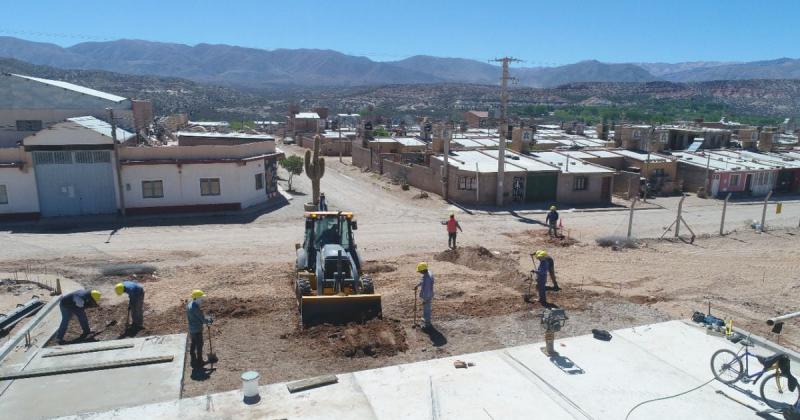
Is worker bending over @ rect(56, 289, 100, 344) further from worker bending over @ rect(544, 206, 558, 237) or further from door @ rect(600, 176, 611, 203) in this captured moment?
door @ rect(600, 176, 611, 203)

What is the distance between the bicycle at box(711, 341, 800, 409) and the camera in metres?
10.1

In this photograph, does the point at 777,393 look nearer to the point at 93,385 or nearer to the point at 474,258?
the point at 474,258

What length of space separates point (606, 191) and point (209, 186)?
22.9 m

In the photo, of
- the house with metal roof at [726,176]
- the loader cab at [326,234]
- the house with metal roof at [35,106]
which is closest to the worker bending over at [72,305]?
the loader cab at [326,234]

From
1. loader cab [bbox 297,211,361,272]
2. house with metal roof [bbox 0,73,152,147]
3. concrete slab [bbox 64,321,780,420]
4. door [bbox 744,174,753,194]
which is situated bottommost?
door [bbox 744,174,753,194]

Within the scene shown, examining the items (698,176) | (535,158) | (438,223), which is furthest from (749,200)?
(438,223)

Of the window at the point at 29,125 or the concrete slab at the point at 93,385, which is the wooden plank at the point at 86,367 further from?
the window at the point at 29,125

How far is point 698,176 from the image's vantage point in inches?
1540

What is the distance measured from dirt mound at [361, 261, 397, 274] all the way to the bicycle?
33.9ft

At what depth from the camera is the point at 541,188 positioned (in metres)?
33.9

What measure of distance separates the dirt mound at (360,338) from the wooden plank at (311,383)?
1.19 m

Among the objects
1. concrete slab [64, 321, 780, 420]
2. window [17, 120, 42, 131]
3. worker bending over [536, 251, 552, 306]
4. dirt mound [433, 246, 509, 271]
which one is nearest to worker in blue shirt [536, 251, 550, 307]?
worker bending over [536, 251, 552, 306]

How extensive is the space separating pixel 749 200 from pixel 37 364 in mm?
40566

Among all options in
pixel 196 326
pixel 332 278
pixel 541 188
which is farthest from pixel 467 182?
pixel 196 326
